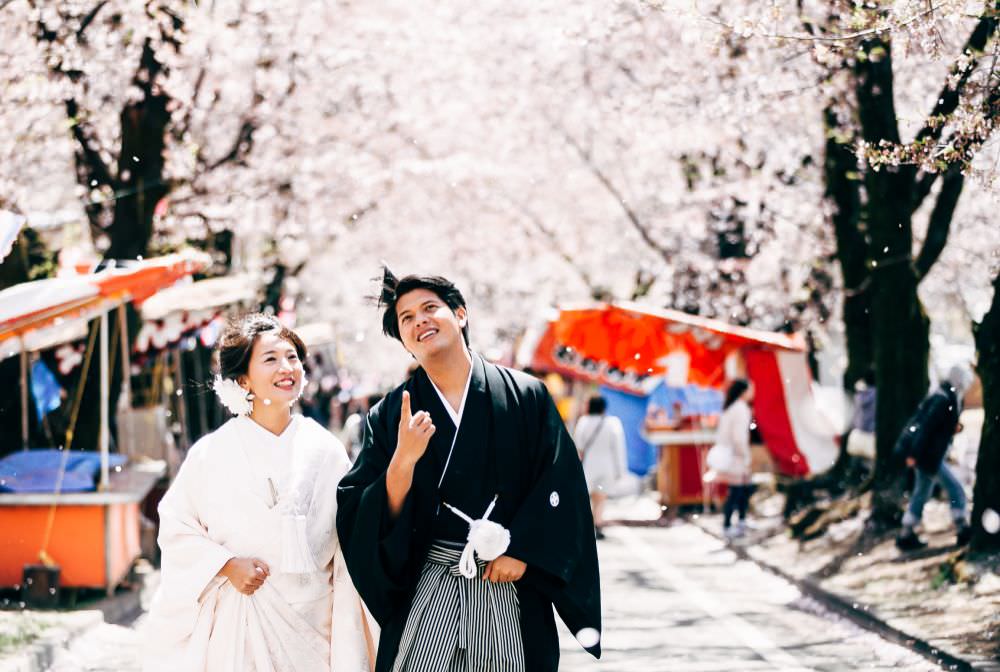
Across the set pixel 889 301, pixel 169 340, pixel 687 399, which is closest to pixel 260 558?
pixel 889 301

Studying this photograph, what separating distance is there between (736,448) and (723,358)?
3234mm

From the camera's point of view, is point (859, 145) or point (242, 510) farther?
point (859, 145)

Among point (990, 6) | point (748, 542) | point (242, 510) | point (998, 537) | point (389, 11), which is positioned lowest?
point (748, 542)

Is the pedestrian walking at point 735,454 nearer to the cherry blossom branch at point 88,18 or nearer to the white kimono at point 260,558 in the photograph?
the cherry blossom branch at point 88,18

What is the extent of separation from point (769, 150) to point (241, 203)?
7469 mm

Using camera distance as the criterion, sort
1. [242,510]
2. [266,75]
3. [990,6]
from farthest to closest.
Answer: [266,75], [990,6], [242,510]

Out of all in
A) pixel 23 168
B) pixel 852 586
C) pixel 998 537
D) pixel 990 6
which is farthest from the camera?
pixel 23 168

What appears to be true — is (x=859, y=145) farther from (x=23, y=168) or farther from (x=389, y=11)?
(x=389, y=11)

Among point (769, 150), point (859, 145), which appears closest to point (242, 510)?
point (859, 145)

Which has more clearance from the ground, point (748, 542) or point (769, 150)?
point (769, 150)

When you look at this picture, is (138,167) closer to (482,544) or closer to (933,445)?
(933,445)

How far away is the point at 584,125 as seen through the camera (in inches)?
1000

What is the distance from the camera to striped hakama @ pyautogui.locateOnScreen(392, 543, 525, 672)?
461 centimetres

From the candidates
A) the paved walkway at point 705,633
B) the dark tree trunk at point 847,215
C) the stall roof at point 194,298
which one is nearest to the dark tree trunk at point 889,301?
the dark tree trunk at point 847,215
